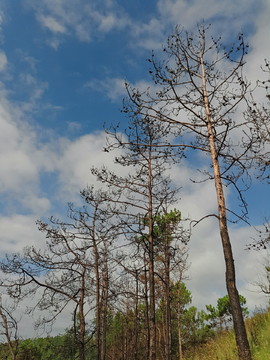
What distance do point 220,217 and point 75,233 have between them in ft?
25.3

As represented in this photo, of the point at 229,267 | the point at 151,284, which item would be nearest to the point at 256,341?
the point at 151,284

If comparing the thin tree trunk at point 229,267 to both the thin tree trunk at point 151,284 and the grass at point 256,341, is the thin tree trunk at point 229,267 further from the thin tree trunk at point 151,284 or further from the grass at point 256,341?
the grass at point 256,341

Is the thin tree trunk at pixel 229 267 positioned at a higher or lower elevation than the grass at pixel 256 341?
higher

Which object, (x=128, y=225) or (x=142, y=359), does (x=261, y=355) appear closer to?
(x=128, y=225)

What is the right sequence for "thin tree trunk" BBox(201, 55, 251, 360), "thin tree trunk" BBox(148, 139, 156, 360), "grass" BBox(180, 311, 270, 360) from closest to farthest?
"thin tree trunk" BBox(201, 55, 251, 360), "thin tree trunk" BBox(148, 139, 156, 360), "grass" BBox(180, 311, 270, 360)

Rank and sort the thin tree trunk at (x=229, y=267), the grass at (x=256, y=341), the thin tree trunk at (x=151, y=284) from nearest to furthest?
the thin tree trunk at (x=229, y=267) → the thin tree trunk at (x=151, y=284) → the grass at (x=256, y=341)

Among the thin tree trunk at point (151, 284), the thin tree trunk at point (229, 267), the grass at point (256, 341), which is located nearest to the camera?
the thin tree trunk at point (229, 267)

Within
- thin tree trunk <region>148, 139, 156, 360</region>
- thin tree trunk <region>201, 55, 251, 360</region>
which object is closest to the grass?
thin tree trunk <region>148, 139, 156, 360</region>

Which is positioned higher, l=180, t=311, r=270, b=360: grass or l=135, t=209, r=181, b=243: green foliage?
l=135, t=209, r=181, b=243: green foliage

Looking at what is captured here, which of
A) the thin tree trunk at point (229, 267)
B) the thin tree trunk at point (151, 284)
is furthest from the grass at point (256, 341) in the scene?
the thin tree trunk at point (229, 267)

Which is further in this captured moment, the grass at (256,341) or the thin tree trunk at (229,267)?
the grass at (256,341)

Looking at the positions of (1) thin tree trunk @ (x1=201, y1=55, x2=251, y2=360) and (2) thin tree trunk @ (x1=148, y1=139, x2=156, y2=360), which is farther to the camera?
(2) thin tree trunk @ (x1=148, y1=139, x2=156, y2=360)

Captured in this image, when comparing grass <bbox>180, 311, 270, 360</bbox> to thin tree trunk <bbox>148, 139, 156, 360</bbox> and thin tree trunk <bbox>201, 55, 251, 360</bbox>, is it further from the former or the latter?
thin tree trunk <bbox>201, 55, 251, 360</bbox>

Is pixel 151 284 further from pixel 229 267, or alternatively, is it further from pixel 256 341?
pixel 256 341
